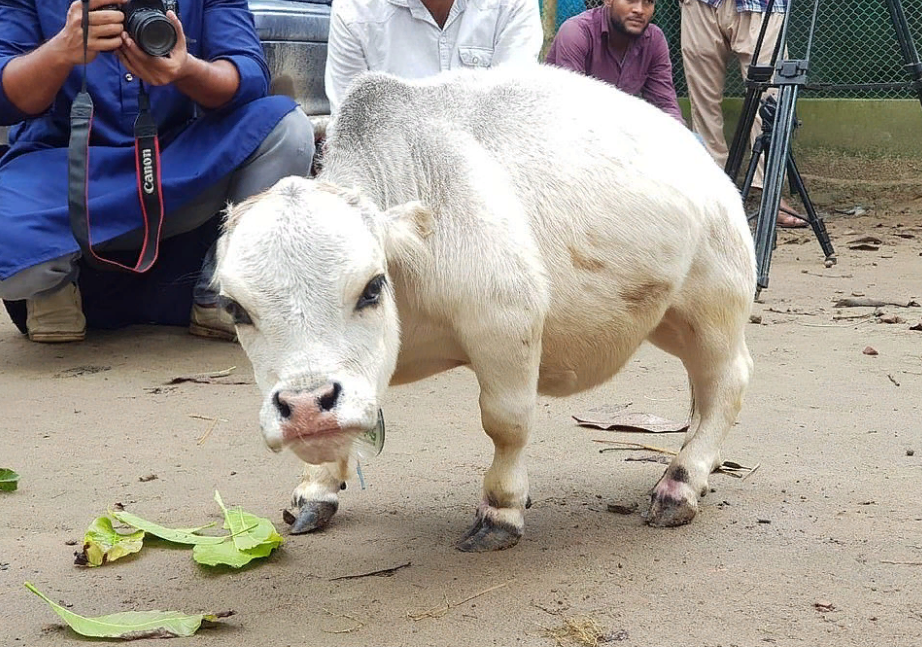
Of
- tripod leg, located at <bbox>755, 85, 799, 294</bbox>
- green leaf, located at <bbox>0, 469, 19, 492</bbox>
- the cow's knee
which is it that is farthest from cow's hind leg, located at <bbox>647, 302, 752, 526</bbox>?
tripod leg, located at <bbox>755, 85, 799, 294</bbox>

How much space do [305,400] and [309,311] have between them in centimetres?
20

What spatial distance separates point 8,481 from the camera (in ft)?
11.7

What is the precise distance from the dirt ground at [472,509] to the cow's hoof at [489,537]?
3cm

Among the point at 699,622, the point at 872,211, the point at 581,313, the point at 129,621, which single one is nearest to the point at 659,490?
the point at 581,313

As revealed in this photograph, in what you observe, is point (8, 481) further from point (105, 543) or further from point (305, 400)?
point (305, 400)

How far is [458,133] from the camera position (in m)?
3.15

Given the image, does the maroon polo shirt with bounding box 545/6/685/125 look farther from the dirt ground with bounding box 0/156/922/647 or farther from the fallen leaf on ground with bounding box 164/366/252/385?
the fallen leaf on ground with bounding box 164/366/252/385

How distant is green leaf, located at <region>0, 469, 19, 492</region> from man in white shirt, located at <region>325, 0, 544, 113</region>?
1.80 meters

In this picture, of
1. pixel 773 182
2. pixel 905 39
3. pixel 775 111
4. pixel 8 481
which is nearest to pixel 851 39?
pixel 905 39

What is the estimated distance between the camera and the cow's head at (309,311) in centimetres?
240

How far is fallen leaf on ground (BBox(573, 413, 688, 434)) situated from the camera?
4195mm

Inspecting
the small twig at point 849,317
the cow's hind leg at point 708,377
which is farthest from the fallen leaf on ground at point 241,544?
the small twig at point 849,317

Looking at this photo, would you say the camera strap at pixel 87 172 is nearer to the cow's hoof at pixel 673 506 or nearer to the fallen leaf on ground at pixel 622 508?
the fallen leaf on ground at pixel 622 508

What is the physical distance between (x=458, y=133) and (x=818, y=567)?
1391 millimetres
